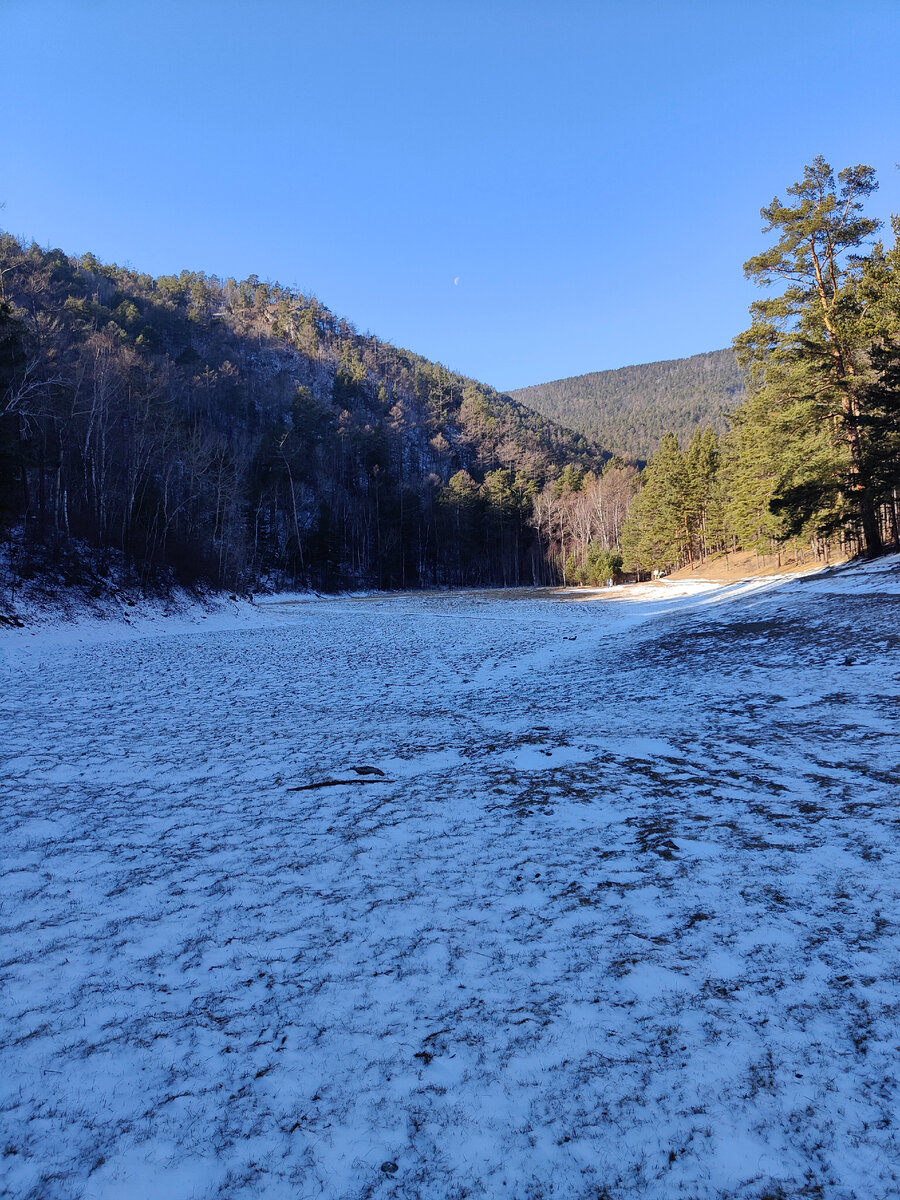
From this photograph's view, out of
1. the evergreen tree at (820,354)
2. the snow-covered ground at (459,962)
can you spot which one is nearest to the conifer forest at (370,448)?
the evergreen tree at (820,354)

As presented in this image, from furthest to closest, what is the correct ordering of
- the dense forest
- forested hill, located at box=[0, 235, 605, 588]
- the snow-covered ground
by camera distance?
1. forested hill, located at box=[0, 235, 605, 588]
2. the dense forest
3. the snow-covered ground

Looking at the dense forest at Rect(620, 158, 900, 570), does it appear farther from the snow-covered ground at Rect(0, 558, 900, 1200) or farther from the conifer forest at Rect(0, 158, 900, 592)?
the snow-covered ground at Rect(0, 558, 900, 1200)

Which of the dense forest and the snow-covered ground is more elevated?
the dense forest

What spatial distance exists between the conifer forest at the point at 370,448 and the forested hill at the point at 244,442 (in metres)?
0.30

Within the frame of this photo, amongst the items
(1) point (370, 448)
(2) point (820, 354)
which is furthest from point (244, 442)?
(2) point (820, 354)

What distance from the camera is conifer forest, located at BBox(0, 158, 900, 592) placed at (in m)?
18.3

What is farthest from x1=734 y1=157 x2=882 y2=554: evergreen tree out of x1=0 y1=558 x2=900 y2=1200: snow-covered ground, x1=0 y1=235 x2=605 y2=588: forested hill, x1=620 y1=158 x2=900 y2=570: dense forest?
x1=0 y1=235 x2=605 y2=588: forested hill

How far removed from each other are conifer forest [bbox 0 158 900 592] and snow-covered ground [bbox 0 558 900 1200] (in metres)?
16.4

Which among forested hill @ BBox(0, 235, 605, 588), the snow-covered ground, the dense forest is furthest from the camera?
forested hill @ BBox(0, 235, 605, 588)

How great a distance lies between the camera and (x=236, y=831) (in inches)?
153

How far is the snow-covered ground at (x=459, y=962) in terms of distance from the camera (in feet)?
5.06

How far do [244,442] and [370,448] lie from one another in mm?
28801

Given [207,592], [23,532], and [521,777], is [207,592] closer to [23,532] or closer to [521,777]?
[23,532]

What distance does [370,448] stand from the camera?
271ft
